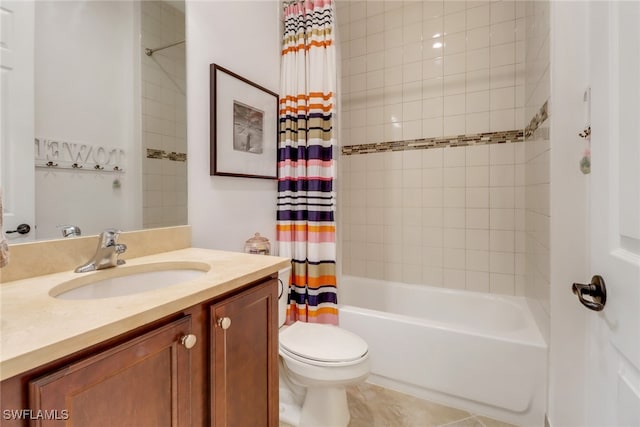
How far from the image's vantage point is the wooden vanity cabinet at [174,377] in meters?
0.46

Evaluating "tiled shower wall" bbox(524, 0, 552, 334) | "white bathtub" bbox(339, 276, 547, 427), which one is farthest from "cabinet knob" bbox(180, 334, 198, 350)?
"tiled shower wall" bbox(524, 0, 552, 334)

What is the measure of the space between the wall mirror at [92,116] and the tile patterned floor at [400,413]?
4.39 ft

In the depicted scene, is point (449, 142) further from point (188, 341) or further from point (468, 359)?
point (188, 341)

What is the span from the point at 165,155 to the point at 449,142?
2.02m

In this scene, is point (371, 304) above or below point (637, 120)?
below

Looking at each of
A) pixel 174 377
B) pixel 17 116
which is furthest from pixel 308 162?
pixel 174 377

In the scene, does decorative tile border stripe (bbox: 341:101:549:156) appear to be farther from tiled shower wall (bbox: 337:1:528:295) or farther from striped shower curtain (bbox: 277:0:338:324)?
striped shower curtain (bbox: 277:0:338:324)

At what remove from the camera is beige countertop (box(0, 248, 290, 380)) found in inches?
17.7

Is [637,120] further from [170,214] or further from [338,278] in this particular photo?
[338,278]

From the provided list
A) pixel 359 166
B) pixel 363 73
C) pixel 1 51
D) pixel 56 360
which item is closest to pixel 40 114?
pixel 1 51

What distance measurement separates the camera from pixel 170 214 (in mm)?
1287

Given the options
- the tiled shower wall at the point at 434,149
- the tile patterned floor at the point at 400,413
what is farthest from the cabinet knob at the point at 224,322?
the tiled shower wall at the point at 434,149

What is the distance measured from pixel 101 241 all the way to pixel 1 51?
0.60 m

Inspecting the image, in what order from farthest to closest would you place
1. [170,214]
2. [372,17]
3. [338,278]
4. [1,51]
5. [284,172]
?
[372,17] → [338,278] → [284,172] → [170,214] → [1,51]
